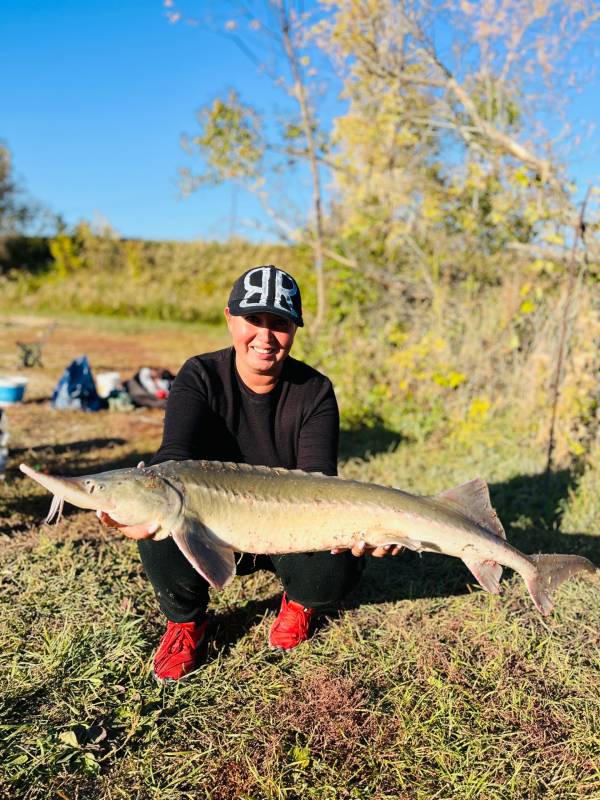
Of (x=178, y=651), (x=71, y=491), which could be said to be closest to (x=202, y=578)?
(x=178, y=651)

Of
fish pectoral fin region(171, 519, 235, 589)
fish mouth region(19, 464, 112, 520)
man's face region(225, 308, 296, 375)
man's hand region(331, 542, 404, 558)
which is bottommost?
man's hand region(331, 542, 404, 558)

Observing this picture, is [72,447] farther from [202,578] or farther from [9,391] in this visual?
[202,578]

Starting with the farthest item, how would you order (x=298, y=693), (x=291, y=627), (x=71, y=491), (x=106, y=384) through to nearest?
1. (x=106, y=384)
2. (x=291, y=627)
3. (x=298, y=693)
4. (x=71, y=491)

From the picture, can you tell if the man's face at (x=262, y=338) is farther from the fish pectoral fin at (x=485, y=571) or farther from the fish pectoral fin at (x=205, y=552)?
the fish pectoral fin at (x=485, y=571)

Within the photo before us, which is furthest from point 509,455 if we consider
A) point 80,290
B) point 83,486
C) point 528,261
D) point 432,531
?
point 80,290

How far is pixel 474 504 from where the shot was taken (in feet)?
8.27

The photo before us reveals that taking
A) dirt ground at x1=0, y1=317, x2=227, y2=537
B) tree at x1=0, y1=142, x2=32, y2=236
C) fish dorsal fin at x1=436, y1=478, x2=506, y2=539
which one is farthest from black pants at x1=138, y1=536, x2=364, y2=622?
tree at x1=0, y1=142, x2=32, y2=236

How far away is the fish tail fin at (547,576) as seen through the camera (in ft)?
7.89

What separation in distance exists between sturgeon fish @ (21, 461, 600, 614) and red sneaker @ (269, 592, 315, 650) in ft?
1.66

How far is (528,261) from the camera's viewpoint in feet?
22.0

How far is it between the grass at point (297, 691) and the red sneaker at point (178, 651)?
0.05m

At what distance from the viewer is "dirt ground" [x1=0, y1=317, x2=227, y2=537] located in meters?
4.39

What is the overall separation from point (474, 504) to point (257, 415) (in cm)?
98

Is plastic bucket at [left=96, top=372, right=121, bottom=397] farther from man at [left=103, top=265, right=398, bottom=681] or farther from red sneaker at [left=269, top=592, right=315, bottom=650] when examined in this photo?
red sneaker at [left=269, top=592, right=315, bottom=650]
